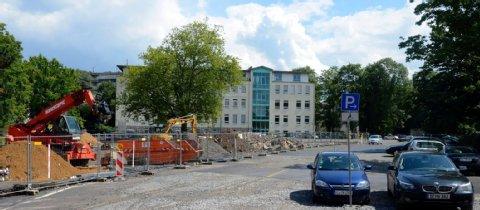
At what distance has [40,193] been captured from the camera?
60.6ft

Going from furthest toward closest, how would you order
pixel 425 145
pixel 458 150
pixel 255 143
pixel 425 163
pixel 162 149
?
pixel 255 143 < pixel 425 145 < pixel 162 149 < pixel 458 150 < pixel 425 163

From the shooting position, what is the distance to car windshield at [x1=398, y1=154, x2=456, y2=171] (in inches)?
628

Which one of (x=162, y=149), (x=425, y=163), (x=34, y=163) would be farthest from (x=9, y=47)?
(x=425, y=163)

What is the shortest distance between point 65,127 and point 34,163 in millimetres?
6965

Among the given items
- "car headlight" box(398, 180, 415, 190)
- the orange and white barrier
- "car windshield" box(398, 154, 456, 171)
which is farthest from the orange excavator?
"car headlight" box(398, 180, 415, 190)

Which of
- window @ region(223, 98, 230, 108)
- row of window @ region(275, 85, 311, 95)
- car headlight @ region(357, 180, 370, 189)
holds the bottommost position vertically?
car headlight @ region(357, 180, 370, 189)

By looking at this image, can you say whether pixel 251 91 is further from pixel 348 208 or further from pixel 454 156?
pixel 348 208

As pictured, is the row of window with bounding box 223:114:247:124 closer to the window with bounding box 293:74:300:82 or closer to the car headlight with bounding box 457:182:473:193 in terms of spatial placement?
the window with bounding box 293:74:300:82

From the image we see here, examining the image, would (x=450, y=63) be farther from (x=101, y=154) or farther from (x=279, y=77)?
(x=279, y=77)

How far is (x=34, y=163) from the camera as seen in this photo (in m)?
22.6

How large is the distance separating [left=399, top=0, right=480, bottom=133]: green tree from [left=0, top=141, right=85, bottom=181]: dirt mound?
21.4 meters

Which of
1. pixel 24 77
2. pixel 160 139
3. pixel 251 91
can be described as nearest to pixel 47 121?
pixel 160 139

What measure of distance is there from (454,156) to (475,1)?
31.5 ft

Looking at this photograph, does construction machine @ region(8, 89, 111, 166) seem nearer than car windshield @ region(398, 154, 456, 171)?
No
